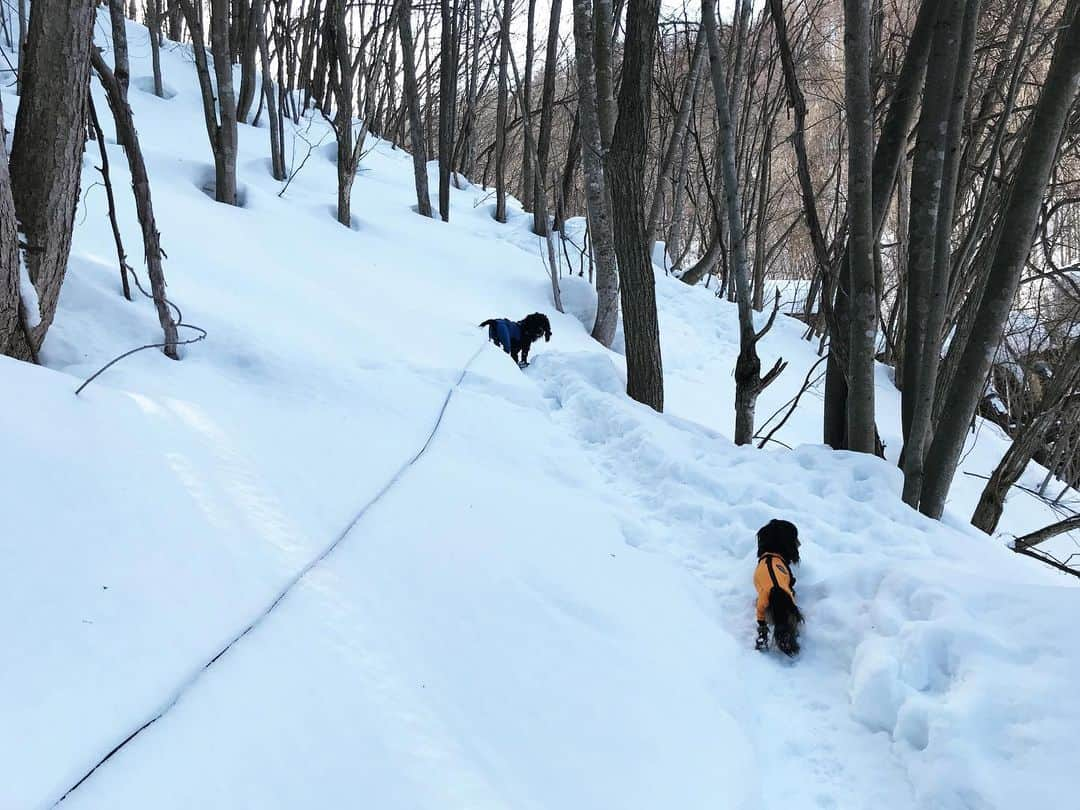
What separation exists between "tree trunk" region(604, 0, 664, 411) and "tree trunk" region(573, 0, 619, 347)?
0.64 metres

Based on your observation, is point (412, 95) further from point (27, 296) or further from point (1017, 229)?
point (1017, 229)

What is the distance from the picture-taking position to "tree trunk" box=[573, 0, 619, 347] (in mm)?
6637

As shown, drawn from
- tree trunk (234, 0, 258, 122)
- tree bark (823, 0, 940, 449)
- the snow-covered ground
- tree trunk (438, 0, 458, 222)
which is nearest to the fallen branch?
the snow-covered ground

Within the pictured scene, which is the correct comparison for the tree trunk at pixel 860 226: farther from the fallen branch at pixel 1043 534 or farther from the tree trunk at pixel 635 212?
the fallen branch at pixel 1043 534

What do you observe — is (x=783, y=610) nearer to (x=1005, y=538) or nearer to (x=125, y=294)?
(x=125, y=294)

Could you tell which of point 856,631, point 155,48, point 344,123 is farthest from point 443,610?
point 155,48

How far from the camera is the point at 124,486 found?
2.14 metres

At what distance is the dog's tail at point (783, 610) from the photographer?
2545mm

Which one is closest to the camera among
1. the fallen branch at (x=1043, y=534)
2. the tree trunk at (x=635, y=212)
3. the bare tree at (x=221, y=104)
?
the fallen branch at (x=1043, y=534)

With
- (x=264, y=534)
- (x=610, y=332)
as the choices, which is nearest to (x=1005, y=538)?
(x=610, y=332)

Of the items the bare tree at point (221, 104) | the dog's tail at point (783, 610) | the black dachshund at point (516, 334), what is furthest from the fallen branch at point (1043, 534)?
the bare tree at point (221, 104)

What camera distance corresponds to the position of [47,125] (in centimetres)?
282

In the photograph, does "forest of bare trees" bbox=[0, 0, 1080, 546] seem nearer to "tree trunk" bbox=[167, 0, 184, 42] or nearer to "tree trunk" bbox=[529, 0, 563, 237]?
"tree trunk" bbox=[529, 0, 563, 237]

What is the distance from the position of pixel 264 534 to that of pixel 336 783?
98 cm
